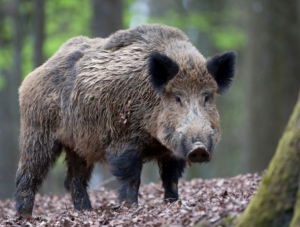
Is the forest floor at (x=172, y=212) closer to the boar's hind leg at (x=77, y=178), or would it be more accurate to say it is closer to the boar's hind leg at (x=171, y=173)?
the boar's hind leg at (x=77, y=178)

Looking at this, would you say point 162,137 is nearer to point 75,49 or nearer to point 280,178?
point 75,49

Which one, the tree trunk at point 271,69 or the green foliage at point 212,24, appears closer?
the tree trunk at point 271,69

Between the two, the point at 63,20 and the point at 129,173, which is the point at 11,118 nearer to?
the point at 63,20

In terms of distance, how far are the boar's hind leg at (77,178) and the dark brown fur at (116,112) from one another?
0.02 m

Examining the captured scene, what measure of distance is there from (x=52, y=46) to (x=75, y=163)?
12424 mm

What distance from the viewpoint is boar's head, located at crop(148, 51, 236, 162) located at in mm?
8172

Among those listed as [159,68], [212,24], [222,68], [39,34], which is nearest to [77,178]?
[159,68]

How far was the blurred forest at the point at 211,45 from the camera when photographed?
1582cm

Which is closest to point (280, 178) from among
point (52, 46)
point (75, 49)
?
point (75, 49)

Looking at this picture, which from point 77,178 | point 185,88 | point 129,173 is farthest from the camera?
point 77,178

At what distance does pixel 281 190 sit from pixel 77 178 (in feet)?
20.1

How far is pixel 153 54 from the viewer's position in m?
8.48

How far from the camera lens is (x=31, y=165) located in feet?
32.4

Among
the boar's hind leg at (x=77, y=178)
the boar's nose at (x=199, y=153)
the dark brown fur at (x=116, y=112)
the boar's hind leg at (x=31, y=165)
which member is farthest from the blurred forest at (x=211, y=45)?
the boar's nose at (x=199, y=153)
